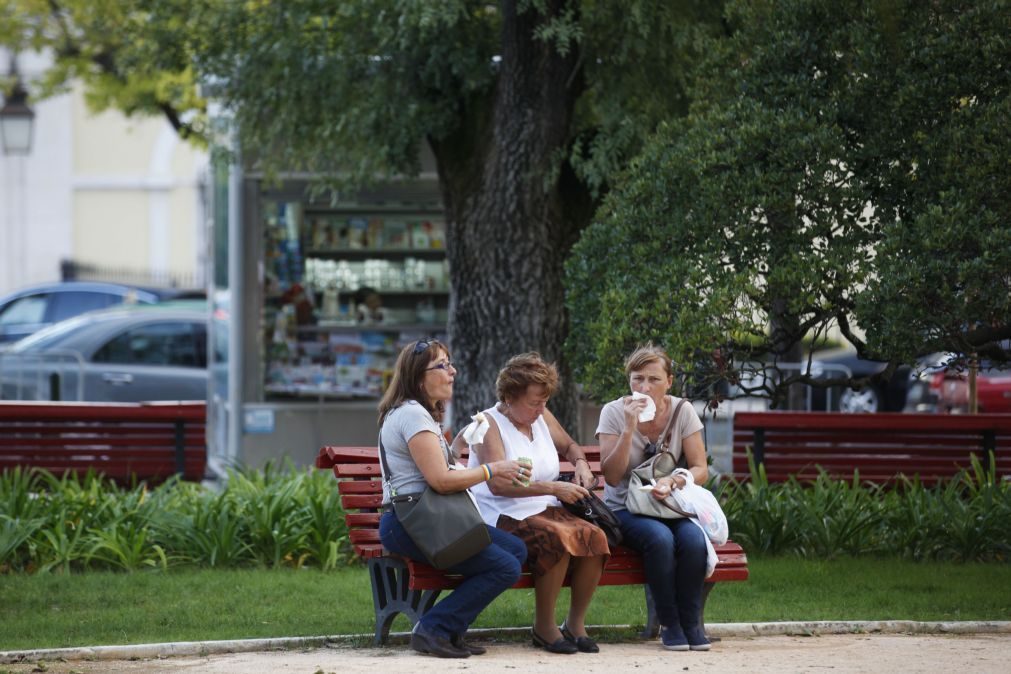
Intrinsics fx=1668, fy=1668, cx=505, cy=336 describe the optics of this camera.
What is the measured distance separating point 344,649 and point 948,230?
11.2ft

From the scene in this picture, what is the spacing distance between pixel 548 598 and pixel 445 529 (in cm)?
58

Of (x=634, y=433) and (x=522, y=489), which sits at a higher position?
(x=634, y=433)

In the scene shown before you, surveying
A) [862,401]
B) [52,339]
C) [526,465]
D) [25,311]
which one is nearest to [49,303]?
[25,311]

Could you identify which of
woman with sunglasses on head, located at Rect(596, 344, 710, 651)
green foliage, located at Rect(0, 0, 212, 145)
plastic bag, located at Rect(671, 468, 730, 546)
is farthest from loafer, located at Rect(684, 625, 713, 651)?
green foliage, located at Rect(0, 0, 212, 145)

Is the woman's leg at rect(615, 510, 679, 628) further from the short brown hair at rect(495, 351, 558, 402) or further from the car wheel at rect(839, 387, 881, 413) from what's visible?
the car wheel at rect(839, 387, 881, 413)

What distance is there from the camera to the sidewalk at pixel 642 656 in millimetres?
6484

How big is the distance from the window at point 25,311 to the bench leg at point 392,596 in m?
18.2

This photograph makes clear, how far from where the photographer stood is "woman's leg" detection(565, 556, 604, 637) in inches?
276

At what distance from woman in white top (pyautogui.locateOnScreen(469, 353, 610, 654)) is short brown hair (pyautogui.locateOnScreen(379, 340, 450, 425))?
1.08 feet

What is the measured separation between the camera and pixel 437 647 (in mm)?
6703

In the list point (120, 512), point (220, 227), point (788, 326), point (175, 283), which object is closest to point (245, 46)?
point (220, 227)

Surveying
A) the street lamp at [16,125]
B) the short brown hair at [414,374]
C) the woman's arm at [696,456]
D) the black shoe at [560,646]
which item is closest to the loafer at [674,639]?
the black shoe at [560,646]

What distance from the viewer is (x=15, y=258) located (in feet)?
128

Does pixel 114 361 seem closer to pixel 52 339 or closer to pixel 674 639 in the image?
pixel 52 339
